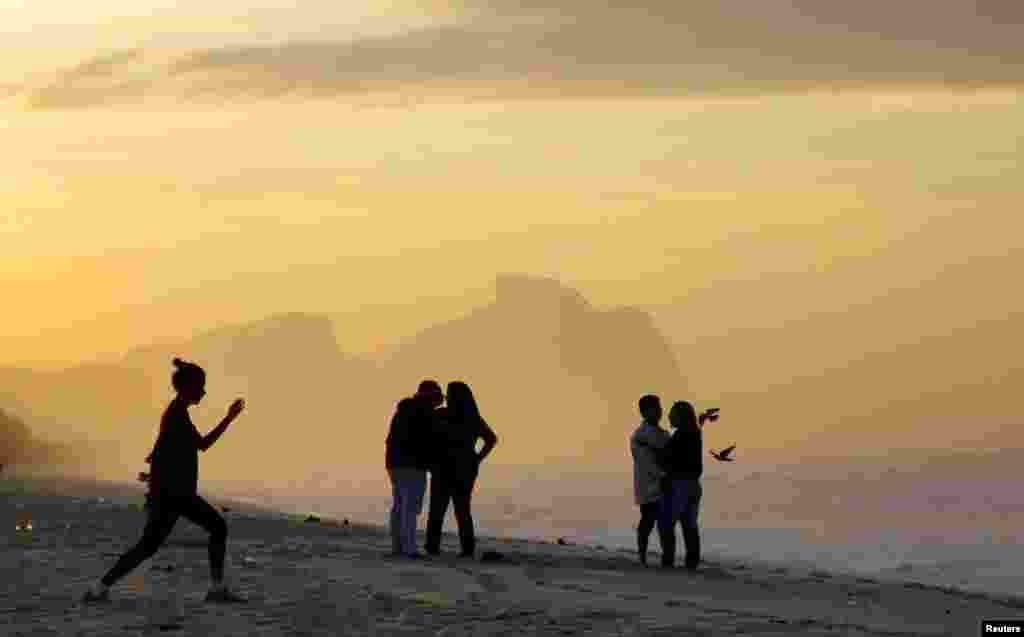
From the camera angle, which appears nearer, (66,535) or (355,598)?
(355,598)

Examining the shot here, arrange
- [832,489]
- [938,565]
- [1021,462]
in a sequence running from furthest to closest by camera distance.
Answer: [1021,462], [832,489], [938,565]

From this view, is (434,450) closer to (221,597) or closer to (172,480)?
(221,597)

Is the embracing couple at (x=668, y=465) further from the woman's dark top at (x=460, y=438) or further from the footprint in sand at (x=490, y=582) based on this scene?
the footprint in sand at (x=490, y=582)

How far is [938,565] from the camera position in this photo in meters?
38.8

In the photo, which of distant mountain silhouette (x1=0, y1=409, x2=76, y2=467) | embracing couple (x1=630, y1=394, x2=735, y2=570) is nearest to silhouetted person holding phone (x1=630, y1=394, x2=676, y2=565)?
embracing couple (x1=630, y1=394, x2=735, y2=570)

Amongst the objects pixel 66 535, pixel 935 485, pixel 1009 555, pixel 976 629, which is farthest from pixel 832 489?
pixel 976 629

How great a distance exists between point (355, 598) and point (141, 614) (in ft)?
8.30

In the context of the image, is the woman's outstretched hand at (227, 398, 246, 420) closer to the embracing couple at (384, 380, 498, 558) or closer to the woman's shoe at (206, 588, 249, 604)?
the woman's shoe at (206, 588, 249, 604)

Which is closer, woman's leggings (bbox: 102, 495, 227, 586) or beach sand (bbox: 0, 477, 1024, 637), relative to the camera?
beach sand (bbox: 0, 477, 1024, 637)

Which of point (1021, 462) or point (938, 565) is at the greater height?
point (1021, 462)

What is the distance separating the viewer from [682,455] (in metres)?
25.3

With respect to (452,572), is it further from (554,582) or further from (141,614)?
(141,614)

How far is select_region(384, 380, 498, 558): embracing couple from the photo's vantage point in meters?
25.1

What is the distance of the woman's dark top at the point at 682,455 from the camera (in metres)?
25.2
